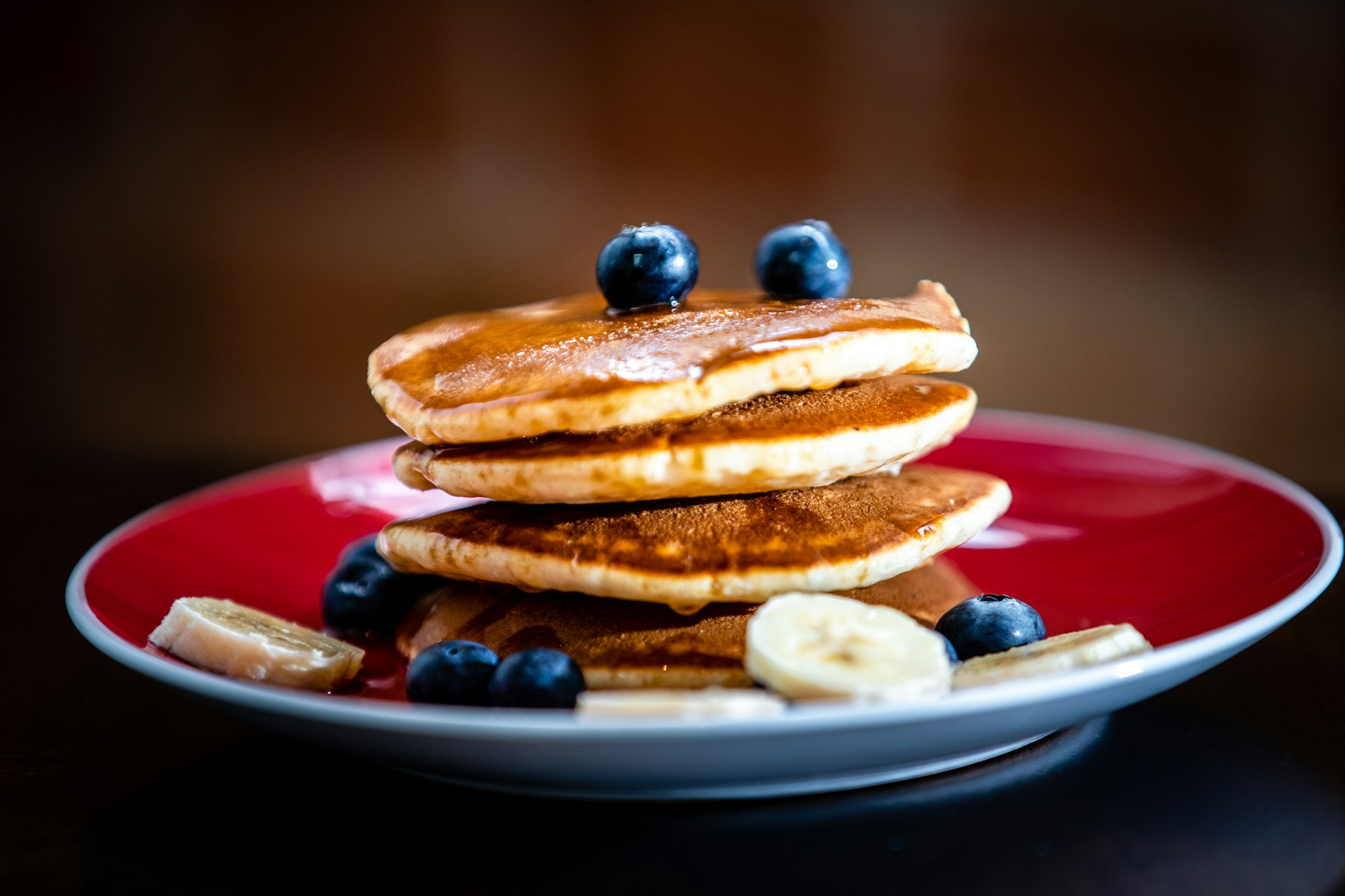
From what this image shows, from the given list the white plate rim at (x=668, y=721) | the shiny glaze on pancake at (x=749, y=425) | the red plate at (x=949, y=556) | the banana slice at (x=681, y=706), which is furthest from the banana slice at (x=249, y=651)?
the banana slice at (x=681, y=706)

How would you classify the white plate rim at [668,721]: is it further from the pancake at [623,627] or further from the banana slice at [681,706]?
the pancake at [623,627]

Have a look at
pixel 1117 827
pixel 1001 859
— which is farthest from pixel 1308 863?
pixel 1001 859

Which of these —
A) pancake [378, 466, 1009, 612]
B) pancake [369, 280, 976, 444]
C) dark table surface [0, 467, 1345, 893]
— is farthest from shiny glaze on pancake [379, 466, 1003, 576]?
dark table surface [0, 467, 1345, 893]

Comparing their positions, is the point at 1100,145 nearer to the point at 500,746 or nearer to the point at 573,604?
the point at 573,604

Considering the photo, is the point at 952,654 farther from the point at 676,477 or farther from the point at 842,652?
the point at 676,477

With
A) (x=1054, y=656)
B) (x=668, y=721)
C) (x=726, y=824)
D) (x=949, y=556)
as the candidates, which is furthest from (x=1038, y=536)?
(x=668, y=721)

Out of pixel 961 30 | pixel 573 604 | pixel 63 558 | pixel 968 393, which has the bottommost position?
pixel 63 558
